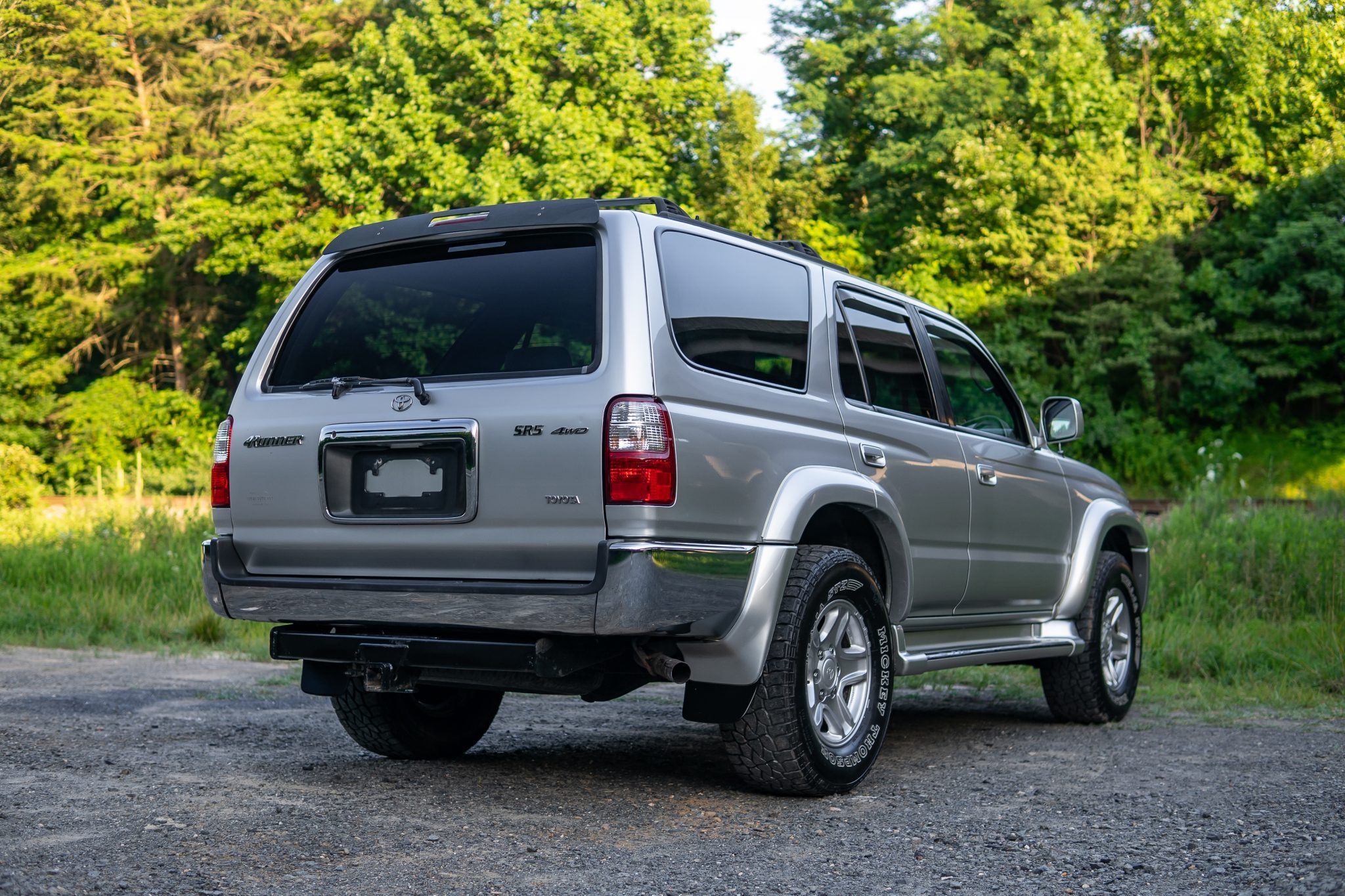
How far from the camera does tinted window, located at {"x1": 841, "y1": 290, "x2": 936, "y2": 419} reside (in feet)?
18.1

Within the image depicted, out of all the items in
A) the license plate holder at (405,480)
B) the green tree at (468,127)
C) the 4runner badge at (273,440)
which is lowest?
the license plate holder at (405,480)

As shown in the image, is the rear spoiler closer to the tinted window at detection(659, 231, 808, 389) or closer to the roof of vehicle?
the roof of vehicle

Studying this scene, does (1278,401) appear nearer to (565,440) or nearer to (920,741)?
(920,741)

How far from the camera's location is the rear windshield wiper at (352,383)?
14.6 ft

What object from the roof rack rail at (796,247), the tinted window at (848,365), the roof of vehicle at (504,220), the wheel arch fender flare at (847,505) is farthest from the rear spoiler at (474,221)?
the tinted window at (848,365)

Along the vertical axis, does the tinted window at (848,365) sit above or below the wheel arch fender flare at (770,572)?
above

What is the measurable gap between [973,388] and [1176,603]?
4.61 m

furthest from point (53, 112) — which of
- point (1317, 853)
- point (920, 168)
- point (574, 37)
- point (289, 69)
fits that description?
point (1317, 853)

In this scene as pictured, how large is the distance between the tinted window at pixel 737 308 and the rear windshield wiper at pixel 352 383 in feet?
2.85

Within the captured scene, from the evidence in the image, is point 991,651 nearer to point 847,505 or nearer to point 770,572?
point 847,505

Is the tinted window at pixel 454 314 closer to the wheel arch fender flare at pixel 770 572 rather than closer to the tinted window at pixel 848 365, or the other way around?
the wheel arch fender flare at pixel 770 572

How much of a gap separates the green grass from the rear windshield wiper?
498 cm

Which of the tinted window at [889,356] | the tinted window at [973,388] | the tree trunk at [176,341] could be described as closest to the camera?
the tinted window at [889,356]

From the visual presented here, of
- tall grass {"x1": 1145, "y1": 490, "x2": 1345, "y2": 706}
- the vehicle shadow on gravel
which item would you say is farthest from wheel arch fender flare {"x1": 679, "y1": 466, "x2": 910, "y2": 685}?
tall grass {"x1": 1145, "y1": 490, "x2": 1345, "y2": 706}
